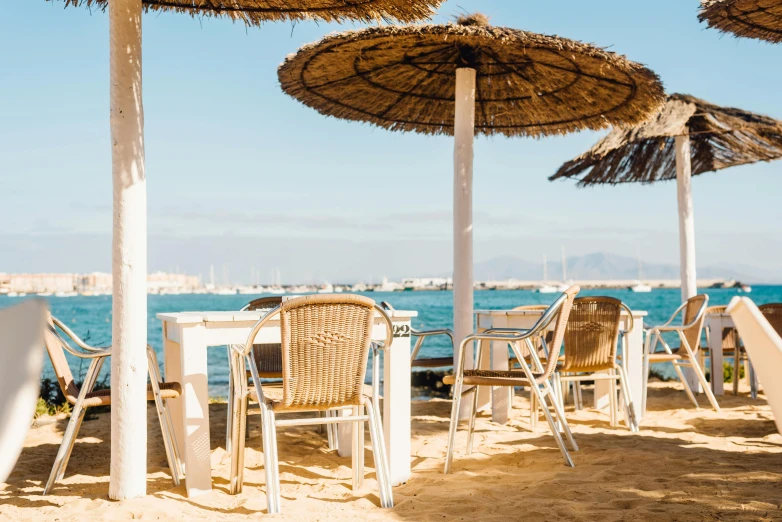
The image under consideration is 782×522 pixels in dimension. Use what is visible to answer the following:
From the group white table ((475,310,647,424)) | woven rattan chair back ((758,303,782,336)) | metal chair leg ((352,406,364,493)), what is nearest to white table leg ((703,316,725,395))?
woven rattan chair back ((758,303,782,336))

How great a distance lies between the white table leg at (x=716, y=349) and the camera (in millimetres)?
6680

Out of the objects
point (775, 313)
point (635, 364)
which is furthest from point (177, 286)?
point (775, 313)

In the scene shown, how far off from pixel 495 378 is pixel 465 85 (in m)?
2.60

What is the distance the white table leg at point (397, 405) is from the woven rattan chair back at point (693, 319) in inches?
123

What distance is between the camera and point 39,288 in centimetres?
7950

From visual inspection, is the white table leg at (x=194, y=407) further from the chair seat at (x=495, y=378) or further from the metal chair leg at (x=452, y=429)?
the chair seat at (x=495, y=378)

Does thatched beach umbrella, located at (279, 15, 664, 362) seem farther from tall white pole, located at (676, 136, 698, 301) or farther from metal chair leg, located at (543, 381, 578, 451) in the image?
tall white pole, located at (676, 136, 698, 301)

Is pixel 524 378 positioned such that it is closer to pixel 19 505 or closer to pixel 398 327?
pixel 398 327

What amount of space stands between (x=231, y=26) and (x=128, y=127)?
1552 mm

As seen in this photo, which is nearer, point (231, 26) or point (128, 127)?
point (128, 127)

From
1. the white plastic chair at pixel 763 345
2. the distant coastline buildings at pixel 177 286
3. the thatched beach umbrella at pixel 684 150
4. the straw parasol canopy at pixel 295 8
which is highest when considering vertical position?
the straw parasol canopy at pixel 295 8

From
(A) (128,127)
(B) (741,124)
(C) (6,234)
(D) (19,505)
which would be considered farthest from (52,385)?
(C) (6,234)

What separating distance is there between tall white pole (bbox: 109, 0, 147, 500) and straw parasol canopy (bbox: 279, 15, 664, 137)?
197 centimetres

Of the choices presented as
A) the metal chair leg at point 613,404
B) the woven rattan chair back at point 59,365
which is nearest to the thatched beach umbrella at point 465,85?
the metal chair leg at point 613,404
